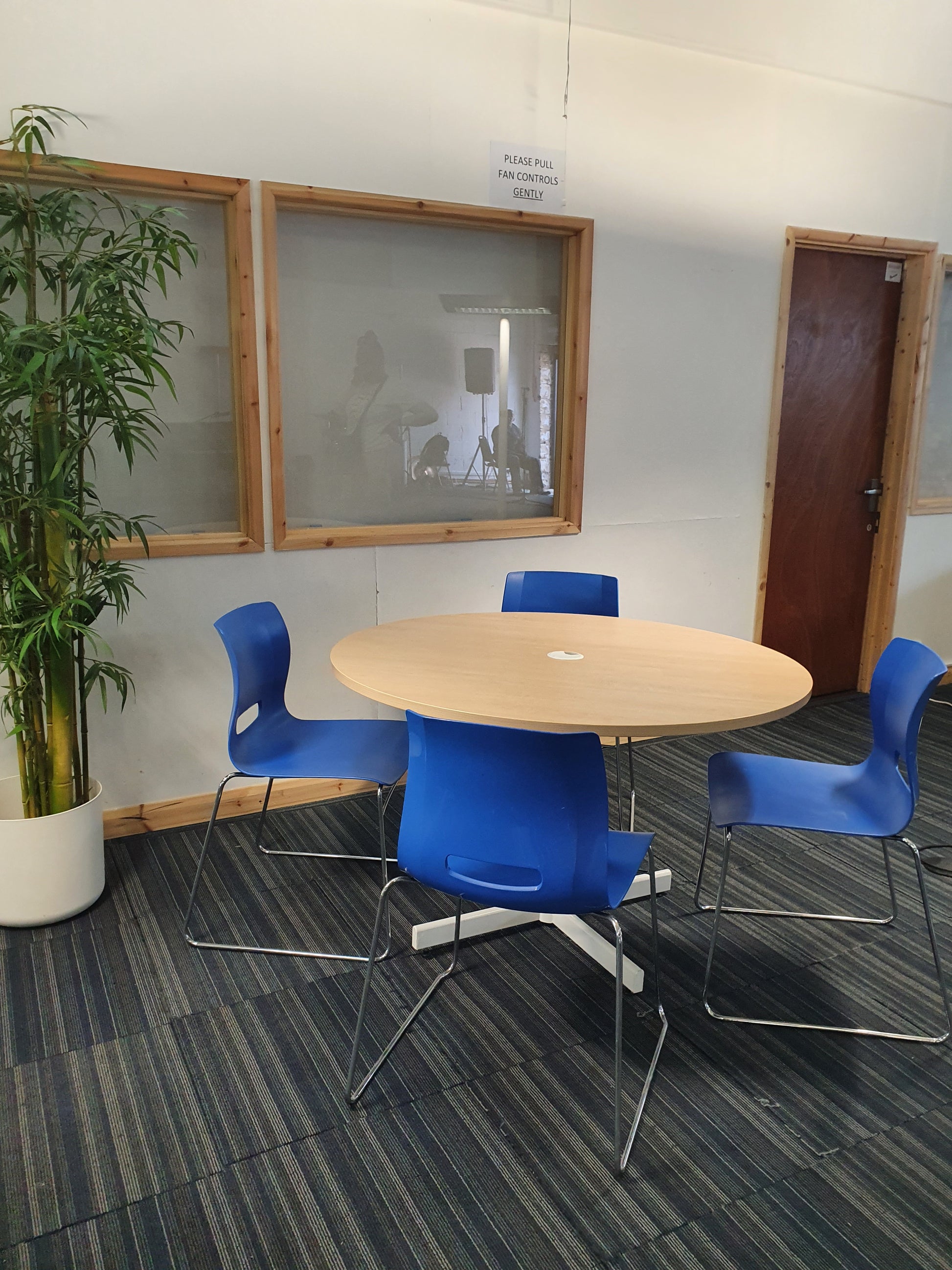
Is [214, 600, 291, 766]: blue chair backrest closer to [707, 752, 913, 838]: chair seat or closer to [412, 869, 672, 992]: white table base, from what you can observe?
[412, 869, 672, 992]: white table base

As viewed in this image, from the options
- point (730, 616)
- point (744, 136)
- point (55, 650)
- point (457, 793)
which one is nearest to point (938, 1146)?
point (457, 793)

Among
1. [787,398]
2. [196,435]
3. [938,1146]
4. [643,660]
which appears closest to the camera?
[938,1146]

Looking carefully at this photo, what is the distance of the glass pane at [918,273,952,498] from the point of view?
5.03 metres

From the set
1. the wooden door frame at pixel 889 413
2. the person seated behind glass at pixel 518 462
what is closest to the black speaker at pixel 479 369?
the person seated behind glass at pixel 518 462

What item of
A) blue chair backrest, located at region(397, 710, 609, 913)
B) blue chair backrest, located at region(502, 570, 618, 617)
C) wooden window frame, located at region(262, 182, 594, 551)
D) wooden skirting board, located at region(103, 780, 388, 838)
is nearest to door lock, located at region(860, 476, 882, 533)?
wooden window frame, located at region(262, 182, 594, 551)

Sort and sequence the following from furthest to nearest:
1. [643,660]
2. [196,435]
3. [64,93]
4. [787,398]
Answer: [787,398], [196,435], [64,93], [643,660]

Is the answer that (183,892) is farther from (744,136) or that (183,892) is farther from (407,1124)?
(744,136)

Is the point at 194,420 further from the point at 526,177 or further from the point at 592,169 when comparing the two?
the point at 592,169

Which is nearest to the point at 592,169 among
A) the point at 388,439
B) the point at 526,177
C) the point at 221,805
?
the point at 526,177

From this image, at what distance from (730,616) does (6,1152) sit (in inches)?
145

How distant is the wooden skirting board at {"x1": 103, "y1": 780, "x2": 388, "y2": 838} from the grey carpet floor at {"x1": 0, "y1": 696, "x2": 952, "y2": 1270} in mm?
336

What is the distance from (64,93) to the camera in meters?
2.89

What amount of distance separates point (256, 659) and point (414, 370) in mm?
1476

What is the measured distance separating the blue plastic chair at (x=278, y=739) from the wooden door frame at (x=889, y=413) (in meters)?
2.56
